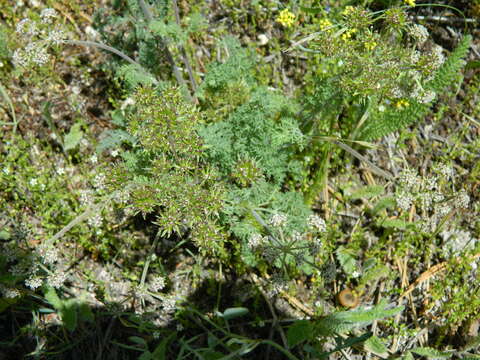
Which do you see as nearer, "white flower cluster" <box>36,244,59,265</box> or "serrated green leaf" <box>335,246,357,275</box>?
"white flower cluster" <box>36,244,59,265</box>

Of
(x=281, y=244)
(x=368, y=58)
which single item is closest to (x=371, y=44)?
(x=368, y=58)

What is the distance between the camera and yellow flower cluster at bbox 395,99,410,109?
13.1 ft

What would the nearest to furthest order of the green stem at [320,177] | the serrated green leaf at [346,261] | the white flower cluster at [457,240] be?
1. the serrated green leaf at [346,261]
2. the green stem at [320,177]
3. the white flower cluster at [457,240]

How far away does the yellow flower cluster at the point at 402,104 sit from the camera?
157 inches

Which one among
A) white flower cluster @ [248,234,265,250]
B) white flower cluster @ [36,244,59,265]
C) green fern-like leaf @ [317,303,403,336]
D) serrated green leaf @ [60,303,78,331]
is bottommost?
green fern-like leaf @ [317,303,403,336]

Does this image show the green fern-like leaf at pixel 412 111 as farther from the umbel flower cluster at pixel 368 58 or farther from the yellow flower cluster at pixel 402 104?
the umbel flower cluster at pixel 368 58

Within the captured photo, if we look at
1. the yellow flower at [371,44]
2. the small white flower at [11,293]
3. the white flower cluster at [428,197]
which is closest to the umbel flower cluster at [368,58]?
the yellow flower at [371,44]

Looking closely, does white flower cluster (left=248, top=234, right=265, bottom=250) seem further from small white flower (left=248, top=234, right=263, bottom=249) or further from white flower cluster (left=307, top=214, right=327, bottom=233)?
white flower cluster (left=307, top=214, right=327, bottom=233)

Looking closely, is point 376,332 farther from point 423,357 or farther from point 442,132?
point 442,132

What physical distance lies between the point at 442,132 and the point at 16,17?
198 inches

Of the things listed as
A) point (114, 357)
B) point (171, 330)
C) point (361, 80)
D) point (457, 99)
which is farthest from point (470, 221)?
point (114, 357)

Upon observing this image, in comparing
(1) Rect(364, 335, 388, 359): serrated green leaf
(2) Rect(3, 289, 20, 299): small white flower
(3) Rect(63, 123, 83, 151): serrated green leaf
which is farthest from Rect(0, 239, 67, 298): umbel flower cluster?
(1) Rect(364, 335, 388, 359): serrated green leaf

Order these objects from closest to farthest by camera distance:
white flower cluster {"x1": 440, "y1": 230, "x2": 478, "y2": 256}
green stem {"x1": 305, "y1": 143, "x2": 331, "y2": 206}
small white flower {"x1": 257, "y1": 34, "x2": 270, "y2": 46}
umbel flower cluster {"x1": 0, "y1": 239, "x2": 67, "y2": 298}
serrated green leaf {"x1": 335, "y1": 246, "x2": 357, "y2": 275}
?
umbel flower cluster {"x1": 0, "y1": 239, "x2": 67, "y2": 298}
serrated green leaf {"x1": 335, "y1": 246, "x2": 357, "y2": 275}
green stem {"x1": 305, "y1": 143, "x2": 331, "y2": 206}
white flower cluster {"x1": 440, "y1": 230, "x2": 478, "y2": 256}
small white flower {"x1": 257, "y1": 34, "x2": 270, "y2": 46}

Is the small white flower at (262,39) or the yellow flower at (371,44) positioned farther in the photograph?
the small white flower at (262,39)
